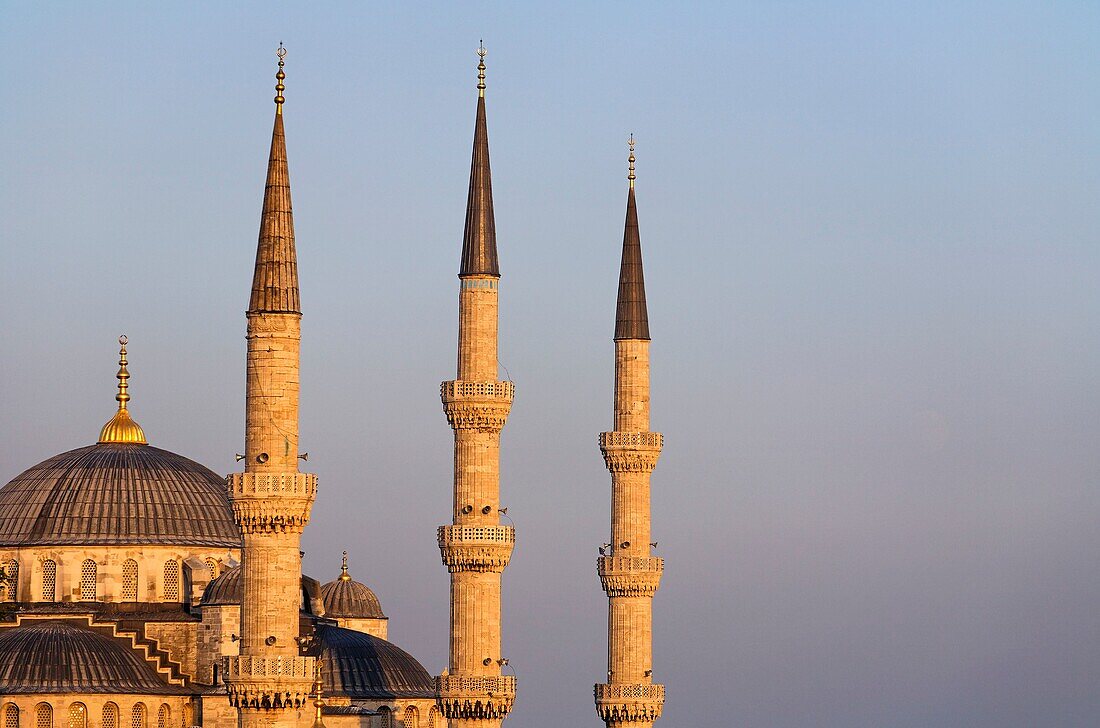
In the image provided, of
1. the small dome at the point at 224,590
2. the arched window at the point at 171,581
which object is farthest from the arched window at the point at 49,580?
the small dome at the point at 224,590

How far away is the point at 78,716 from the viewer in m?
54.1

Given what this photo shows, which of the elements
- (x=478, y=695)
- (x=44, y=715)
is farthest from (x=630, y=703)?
(x=44, y=715)

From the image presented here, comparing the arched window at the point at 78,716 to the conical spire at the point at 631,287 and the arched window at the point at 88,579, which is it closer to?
the arched window at the point at 88,579

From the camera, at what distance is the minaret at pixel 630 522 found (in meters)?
55.9

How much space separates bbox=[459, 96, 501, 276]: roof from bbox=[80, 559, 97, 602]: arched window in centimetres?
1305

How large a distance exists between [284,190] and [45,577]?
52.8 ft

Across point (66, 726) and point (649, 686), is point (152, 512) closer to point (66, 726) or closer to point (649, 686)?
point (66, 726)

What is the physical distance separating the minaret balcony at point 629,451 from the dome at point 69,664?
9539 mm

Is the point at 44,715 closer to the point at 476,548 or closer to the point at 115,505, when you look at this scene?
the point at 115,505

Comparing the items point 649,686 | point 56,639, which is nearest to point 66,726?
point 56,639

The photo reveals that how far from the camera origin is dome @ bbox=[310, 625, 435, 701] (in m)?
56.8

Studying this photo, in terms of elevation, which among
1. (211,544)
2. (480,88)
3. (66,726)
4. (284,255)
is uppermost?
(480,88)

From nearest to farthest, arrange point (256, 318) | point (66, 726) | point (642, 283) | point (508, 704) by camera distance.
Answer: point (256, 318), point (508, 704), point (66, 726), point (642, 283)

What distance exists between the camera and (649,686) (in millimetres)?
55875
